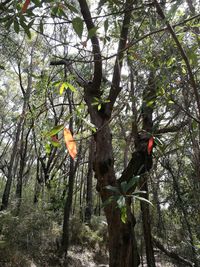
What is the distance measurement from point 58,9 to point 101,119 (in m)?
1.99

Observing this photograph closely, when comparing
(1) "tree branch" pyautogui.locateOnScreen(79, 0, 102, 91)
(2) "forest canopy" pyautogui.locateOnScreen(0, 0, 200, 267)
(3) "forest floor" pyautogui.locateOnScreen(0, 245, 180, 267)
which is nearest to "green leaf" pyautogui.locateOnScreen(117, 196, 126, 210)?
(2) "forest canopy" pyautogui.locateOnScreen(0, 0, 200, 267)

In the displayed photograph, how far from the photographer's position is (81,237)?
30.4ft

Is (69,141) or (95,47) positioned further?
(95,47)

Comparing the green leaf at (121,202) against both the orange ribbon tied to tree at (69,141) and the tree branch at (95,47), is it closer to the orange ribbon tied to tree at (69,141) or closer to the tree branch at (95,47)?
the orange ribbon tied to tree at (69,141)

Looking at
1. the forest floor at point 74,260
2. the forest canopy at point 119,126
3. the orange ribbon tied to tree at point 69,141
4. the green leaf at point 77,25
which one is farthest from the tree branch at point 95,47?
the forest floor at point 74,260

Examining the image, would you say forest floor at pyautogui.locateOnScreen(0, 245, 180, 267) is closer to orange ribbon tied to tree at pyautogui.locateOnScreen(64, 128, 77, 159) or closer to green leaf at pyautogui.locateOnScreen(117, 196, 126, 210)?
green leaf at pyautogui.locateOnScreen(117, 196, 126, 210)

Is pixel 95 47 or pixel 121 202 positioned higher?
pixel 95 47

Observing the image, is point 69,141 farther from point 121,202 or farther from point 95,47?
point 95,47

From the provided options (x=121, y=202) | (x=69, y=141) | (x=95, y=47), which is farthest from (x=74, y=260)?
(x=69, y=141)

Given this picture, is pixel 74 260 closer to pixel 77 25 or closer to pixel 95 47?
pixel 95 47

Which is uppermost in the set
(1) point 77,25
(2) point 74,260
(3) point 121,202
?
(1) point 77,25

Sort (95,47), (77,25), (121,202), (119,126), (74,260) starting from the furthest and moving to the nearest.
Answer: (74,260) < (119,126) < (95,47) < (121,202) < (77,25)

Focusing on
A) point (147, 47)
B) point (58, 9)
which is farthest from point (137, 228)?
point (58, 9)

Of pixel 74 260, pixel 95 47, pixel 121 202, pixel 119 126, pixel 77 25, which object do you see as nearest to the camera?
pixel 77 25
